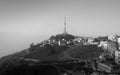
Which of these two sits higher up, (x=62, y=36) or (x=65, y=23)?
(x=65, y=23)

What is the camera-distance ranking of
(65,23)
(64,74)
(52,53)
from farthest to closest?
1. (65,23)
2. (52,53)
3. (64,74)

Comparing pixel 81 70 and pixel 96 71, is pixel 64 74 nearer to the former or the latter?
pixel 81 70

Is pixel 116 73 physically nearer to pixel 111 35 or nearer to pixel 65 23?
pixel 111 35

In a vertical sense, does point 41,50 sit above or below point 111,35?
below

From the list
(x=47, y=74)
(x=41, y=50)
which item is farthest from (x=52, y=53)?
(x=47, y=74)

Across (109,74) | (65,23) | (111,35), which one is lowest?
(109,74)

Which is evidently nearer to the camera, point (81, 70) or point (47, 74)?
point (47, 74)

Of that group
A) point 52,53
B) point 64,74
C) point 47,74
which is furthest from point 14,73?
point 52,53

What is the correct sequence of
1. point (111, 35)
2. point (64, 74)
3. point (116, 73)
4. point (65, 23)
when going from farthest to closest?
1. point (65, 23)
2. point (111, 35)
3. point (116, 73)
4. point (64, 74)

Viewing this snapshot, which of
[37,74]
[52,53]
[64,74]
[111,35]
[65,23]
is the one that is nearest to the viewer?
[37,74]
